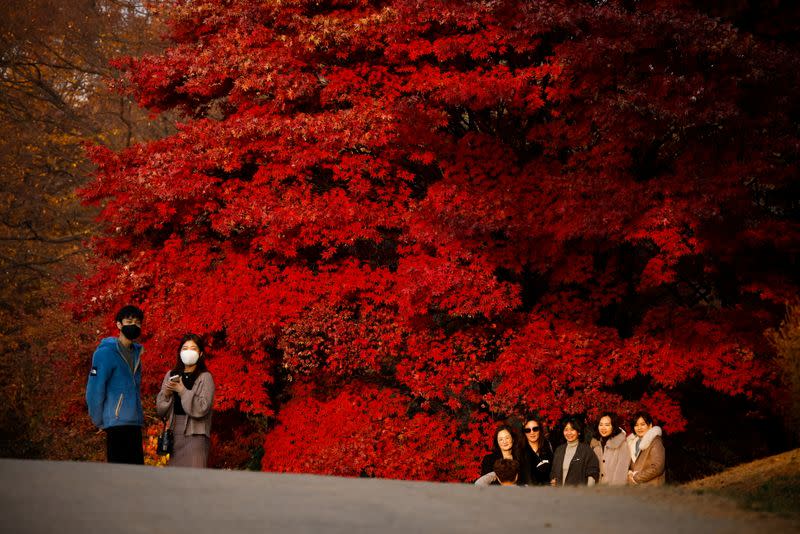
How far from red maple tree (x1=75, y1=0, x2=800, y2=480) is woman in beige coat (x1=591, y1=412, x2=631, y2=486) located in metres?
2.54

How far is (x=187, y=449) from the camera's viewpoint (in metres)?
7.73

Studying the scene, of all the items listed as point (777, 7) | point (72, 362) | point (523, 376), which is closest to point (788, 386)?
point (523, 376)

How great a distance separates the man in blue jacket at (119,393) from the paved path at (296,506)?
700mm

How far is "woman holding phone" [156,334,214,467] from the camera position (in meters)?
7.64

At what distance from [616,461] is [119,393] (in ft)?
16.8

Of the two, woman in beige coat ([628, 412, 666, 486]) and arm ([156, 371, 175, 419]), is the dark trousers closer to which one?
arm ([156, 371, 175, 419])

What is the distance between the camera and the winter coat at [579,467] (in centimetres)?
848

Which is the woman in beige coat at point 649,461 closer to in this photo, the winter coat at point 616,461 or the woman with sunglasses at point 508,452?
the winter coat at point 616,461

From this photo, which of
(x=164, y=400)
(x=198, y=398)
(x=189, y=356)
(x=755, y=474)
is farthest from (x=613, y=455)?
(x=164, y=400)

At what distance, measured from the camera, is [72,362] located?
1728 centimetres

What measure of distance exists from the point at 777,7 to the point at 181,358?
35.8 feet

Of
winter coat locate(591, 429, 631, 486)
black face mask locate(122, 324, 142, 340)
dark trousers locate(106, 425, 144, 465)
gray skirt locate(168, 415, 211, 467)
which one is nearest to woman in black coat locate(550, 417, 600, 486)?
winter coat locate(591, 429, 631, 486)

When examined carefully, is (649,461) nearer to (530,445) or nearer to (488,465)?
(530,445)

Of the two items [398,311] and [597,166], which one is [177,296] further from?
[597,166]
